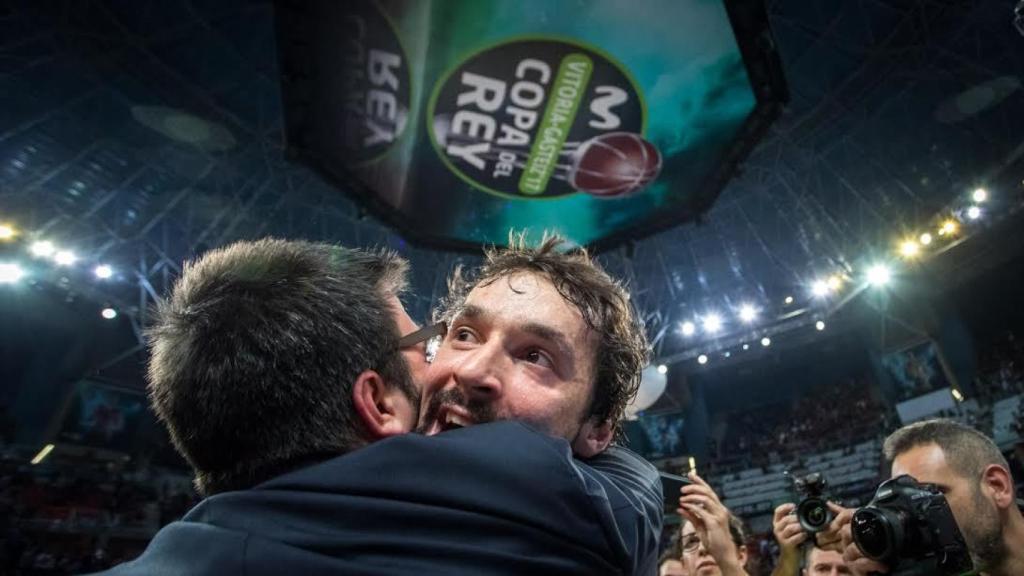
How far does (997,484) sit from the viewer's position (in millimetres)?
3078

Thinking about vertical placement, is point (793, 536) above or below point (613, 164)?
below

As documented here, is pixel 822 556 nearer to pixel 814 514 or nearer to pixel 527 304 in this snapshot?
pixel 814 514

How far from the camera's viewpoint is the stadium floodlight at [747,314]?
20312 millimetres

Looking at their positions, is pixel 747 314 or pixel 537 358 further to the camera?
pixel 747 314

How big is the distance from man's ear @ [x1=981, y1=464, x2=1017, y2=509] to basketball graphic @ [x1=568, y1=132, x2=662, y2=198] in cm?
581

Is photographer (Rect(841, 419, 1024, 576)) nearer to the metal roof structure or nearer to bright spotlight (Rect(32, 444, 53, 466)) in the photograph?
the metal roof structure

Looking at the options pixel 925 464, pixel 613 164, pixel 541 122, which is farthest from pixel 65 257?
pixel 925 464

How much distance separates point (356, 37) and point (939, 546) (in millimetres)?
6986

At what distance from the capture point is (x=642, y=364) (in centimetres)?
227

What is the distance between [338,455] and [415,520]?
31 centimetres

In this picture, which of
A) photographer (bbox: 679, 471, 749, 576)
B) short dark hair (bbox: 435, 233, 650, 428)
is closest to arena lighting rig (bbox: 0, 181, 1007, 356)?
photographer (bbox: 679, 471, 749, 576)

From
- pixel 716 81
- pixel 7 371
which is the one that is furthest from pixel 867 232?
pixel 7 371

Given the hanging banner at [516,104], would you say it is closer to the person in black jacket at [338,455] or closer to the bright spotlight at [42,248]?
the person in black jacket at [338,455]

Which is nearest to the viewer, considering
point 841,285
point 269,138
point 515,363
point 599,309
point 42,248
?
point 515,363
